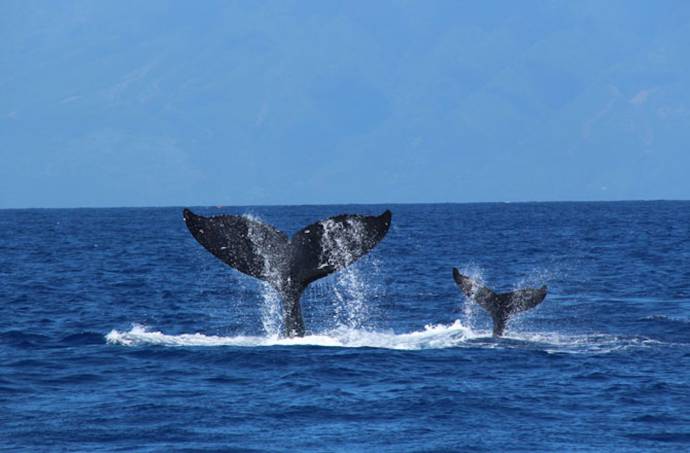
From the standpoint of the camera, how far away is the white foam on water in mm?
18234

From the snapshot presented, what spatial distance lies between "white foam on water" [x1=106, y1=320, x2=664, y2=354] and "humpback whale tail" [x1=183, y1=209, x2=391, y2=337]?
2416 mm

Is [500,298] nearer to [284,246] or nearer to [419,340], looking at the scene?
[419,340]

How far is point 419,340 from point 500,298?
1.29 metres

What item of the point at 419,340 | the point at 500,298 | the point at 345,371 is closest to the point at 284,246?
the point at 345,371

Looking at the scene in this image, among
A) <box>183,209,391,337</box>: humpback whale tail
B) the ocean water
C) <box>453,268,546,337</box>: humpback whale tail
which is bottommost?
the ocean water

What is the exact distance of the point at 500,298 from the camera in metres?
19.1

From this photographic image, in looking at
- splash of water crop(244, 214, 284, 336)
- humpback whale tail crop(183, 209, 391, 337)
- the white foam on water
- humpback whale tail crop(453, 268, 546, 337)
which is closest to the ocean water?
the white foam on water

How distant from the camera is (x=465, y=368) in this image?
53.5 feet

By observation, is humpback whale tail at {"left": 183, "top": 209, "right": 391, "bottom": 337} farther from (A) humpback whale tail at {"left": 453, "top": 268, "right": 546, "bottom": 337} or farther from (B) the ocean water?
(A) humpback whale tail at {"left": 453, "top": 268, "right": 546, "bottom": 337}

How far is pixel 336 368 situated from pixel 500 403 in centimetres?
277

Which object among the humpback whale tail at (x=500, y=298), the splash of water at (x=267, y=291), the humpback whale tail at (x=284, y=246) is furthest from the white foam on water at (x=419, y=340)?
the humpback whale tail at (x=284, y=246)

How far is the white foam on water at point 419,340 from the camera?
18234mm

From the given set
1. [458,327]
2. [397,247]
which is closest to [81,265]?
[397,247]

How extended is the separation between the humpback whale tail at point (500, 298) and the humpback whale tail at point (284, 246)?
138 inches
